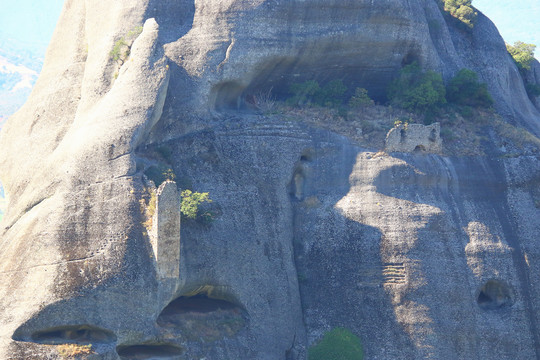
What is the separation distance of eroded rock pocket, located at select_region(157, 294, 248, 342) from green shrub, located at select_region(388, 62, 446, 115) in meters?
13.6

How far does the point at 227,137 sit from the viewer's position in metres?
36.4

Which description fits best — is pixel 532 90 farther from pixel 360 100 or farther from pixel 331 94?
pixel 331 94

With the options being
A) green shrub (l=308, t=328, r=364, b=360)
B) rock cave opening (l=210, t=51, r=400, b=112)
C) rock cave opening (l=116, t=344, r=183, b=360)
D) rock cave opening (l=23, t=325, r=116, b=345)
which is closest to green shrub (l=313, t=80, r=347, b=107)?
rock cave opening (l=210, t=51, r=400, b=112)

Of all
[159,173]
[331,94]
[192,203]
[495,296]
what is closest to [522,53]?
[331,94]

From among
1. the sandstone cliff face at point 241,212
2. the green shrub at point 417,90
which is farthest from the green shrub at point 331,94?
the green shrub at point 417,90

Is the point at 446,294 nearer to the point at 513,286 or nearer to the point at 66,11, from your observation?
the point at 513,286

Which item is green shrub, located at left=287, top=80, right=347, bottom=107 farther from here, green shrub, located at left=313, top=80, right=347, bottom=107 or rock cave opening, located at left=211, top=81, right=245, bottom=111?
rock cave opening, located at left=211, top=81, right=245, bottom=111

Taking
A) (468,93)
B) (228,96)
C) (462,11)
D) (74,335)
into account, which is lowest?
(74,335)

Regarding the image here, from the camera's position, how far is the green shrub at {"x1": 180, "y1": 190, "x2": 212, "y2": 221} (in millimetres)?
32562

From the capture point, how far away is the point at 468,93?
4188 centimetres

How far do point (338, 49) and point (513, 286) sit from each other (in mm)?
12931

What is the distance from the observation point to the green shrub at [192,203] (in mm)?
32562

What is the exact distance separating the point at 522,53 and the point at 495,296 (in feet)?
59.6

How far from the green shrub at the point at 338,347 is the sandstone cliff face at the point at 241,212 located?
366mm
